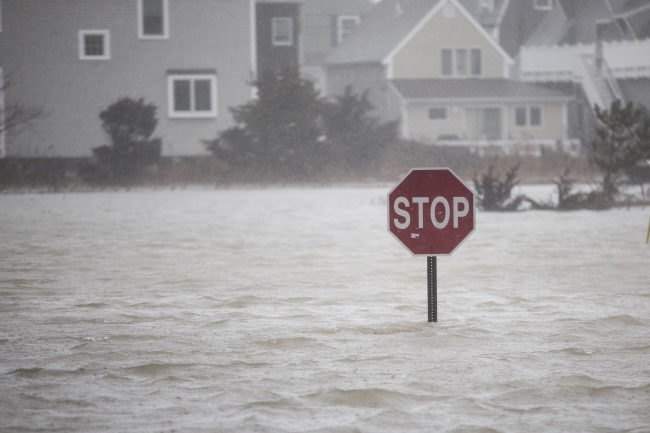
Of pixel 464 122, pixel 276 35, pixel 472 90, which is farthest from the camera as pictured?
pixel 464 122

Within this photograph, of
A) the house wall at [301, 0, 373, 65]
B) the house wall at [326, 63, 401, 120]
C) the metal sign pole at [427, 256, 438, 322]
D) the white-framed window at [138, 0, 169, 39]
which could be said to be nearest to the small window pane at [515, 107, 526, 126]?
the house wall at [326, 63, 401, 120]

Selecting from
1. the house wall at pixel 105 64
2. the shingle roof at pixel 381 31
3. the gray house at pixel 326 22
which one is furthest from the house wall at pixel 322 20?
the house wall at pixel 105 64

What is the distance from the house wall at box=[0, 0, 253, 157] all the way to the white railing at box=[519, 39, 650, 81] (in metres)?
19.8

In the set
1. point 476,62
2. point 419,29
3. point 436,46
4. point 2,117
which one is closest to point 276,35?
point 419,29

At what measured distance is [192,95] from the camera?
3644 cm

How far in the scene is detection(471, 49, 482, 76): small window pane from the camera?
166 feet

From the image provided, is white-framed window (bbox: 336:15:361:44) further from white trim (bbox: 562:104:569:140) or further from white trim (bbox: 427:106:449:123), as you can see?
white trim (bbox: 562:104:569:140)

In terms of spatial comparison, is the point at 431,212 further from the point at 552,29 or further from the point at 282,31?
the point at 552,29

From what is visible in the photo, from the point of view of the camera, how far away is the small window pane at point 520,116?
4944 centimetres

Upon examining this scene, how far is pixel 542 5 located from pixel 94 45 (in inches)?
1355

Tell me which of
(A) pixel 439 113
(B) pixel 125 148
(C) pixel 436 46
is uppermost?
(C) pixel 436 46

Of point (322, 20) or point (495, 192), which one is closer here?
point (495, 192)

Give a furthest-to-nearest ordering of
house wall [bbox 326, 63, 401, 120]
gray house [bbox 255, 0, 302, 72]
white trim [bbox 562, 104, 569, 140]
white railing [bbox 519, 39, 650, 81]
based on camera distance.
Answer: white trim [bbox 562, 104, 569, 140]
house wall [bbox 326, 63, 401, 120]
white railing [bbox 519, 39, 650, 81]
gray house [bbox 255, 0, 302, 72]

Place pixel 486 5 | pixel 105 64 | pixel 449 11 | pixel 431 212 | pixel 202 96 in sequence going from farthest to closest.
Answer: pixel 486 5
pixel 449 11
pixel 202 96
pixel 105 64
pixel 431 212
